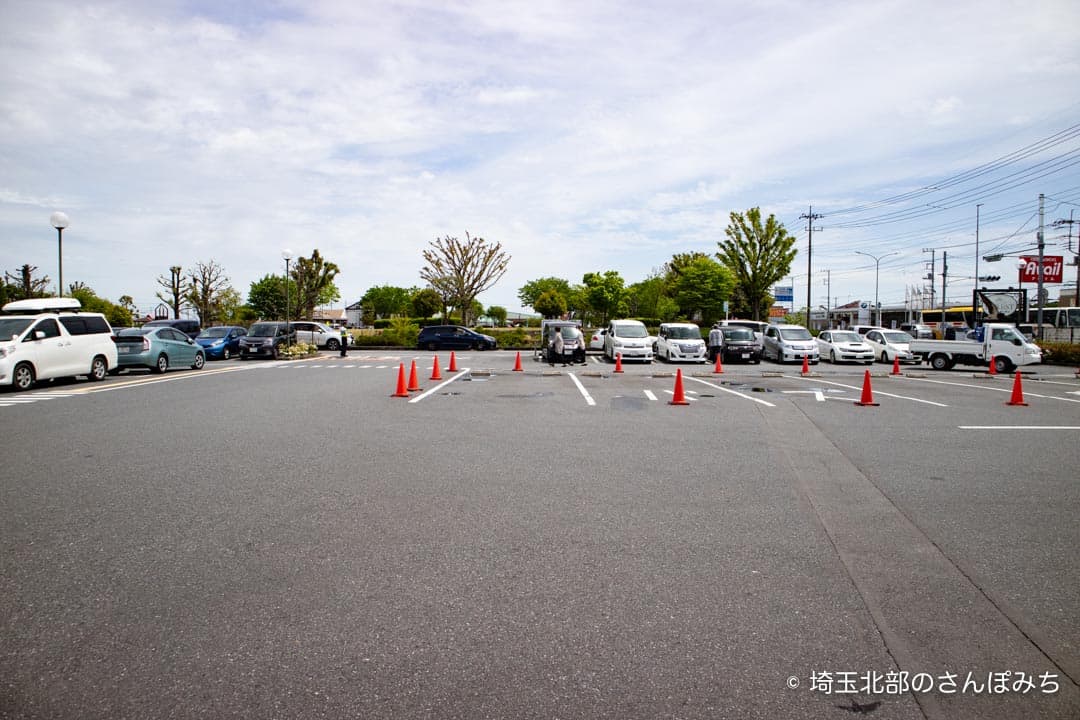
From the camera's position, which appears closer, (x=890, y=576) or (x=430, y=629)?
(x=430, y=629)

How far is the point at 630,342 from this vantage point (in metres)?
27.0

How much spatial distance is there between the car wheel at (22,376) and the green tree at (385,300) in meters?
111

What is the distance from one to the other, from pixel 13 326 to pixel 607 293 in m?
60.6

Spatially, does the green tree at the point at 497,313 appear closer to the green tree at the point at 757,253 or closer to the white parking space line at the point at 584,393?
the green tree at the point at 757,253

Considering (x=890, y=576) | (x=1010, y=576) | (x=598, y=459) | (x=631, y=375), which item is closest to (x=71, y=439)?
(x=598, y=459)

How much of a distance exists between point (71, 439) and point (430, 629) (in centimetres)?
749

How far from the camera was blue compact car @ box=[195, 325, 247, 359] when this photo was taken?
3073 cm

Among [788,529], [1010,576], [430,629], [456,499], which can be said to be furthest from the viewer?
[456,499]

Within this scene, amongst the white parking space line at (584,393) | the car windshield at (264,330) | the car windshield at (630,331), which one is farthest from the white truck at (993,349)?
the car windshield at (264,330)

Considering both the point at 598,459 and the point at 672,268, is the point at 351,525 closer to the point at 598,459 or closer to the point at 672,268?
the point at 598,459

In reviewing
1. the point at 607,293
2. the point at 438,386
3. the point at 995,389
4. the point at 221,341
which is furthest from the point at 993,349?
the point at 607,293

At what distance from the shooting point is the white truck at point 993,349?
2306cm

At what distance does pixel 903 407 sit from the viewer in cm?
1295

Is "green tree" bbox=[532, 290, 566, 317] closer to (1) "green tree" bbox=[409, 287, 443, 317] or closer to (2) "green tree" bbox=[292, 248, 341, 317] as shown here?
(1) "green tree" bbox=[409, 287, 443, 317]
